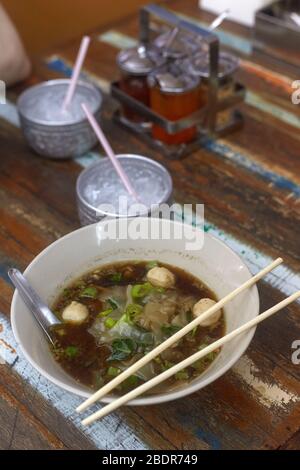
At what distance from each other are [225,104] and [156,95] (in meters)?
0.25

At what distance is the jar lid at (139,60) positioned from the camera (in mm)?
1776

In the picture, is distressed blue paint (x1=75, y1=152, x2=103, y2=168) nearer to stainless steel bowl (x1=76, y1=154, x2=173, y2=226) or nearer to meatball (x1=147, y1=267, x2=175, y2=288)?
stainless steel bowl (x1=76, y1=154, x2=173, y2=226)

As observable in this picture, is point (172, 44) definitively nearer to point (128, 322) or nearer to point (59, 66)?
point (59, 66)

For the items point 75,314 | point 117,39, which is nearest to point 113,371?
point 75,314

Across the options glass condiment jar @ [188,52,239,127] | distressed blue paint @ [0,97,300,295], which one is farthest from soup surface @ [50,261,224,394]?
glass condiment jar @ [188,52,239,127]

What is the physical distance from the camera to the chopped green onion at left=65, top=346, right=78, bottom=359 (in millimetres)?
1063

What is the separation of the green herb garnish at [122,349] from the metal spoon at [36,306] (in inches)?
4.8

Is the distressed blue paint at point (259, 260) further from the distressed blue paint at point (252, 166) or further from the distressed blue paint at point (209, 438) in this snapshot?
the distressed blue paint at point (209, 438)

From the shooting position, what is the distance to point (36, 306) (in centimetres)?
110

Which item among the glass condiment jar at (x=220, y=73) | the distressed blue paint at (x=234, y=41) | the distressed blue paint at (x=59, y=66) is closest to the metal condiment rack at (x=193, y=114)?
the glass condiment jar at (x=220, y=73)

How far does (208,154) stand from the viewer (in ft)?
5.78

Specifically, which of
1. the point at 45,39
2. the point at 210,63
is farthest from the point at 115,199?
the point at 45,39

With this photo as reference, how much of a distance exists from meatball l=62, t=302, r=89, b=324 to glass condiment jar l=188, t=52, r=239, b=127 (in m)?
0.89
